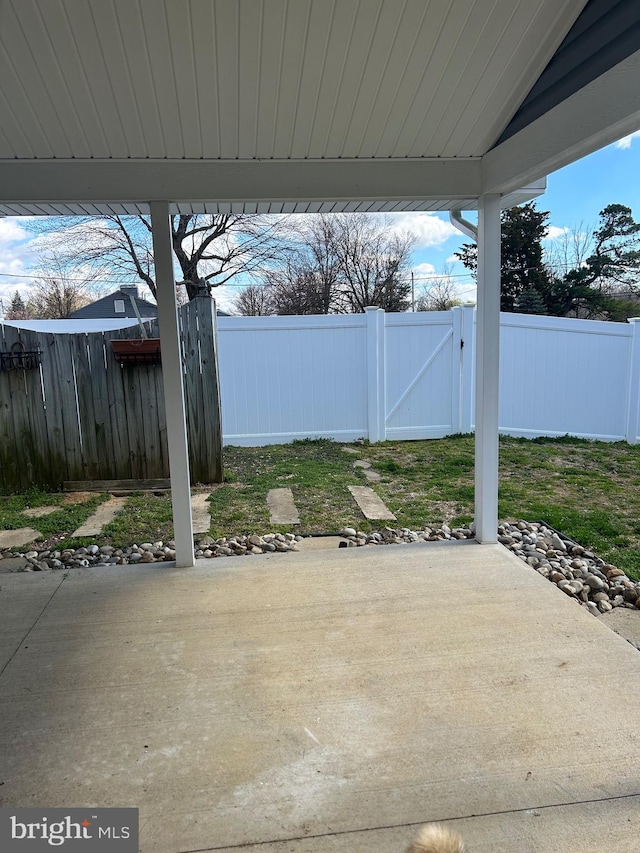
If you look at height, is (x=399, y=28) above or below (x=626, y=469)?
above

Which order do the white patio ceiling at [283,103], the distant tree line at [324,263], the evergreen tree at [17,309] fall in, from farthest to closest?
the evergreen tree at [17,309], the distant tree line at [324,263], the white patio ceiling at [283,103]

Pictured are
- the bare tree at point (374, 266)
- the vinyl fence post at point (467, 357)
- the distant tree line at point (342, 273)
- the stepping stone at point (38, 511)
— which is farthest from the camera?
the bare tree at point (374, 266)

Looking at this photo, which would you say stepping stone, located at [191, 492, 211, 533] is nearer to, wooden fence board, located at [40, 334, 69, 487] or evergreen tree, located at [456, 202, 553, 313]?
wooden fence board, located at [40, 334, 69, 487]

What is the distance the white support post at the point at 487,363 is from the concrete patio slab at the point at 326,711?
1.76 feet

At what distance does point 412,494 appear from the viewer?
500 centimetres

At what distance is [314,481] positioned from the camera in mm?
5398

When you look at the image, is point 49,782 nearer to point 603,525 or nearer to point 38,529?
point 38,529

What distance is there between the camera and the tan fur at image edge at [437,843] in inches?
45.8

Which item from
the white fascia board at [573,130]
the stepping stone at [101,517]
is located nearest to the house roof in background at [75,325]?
the stepping stone at [101,517]

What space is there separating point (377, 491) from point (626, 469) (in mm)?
2692

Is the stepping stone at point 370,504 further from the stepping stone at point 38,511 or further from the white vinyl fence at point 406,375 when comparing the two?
the stepping stone at point 38,511

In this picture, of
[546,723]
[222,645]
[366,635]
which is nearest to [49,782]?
[222,645]

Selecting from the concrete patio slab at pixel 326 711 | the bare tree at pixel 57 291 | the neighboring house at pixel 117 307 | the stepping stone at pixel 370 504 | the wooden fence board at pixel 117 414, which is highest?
the bare tree at pixel 57 291

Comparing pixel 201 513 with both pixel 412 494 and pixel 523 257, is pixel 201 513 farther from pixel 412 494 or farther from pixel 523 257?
pixel 523 257
